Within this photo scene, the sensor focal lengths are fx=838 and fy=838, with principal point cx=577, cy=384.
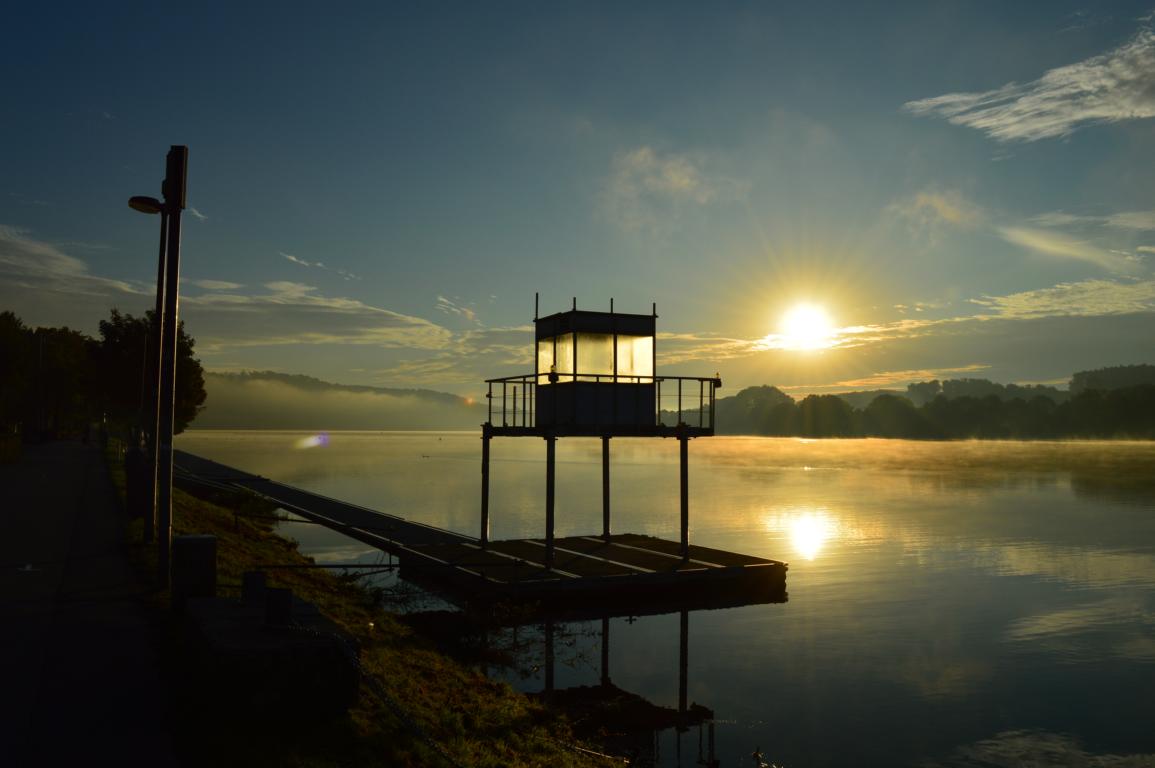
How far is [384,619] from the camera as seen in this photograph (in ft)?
74.0

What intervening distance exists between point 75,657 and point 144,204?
9.99 meters

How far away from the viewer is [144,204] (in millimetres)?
18188

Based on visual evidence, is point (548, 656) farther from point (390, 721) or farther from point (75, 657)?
point (75, 657)

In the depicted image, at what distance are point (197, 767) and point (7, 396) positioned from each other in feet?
261

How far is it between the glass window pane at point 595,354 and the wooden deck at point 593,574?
23.5 feet

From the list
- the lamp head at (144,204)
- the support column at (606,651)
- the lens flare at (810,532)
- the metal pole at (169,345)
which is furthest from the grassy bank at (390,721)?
the lens flare at (810,532)

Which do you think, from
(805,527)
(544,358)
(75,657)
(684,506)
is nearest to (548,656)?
(684,506)

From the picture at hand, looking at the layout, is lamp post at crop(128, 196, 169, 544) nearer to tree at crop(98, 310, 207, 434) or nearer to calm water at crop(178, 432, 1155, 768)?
calm water at crop(178, 432, 1155, 768)

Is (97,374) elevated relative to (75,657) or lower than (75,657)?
elevated

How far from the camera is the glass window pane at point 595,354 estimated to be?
30.3m

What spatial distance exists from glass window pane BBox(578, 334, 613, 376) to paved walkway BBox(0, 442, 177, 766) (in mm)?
15563

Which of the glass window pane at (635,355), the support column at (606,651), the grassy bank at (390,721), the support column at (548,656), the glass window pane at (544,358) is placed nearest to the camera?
the grassy bank at (390,721)

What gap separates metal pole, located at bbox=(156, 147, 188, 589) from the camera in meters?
17.4

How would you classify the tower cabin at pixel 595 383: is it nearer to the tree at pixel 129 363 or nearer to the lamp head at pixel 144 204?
the lamp head at pixel 144 204
